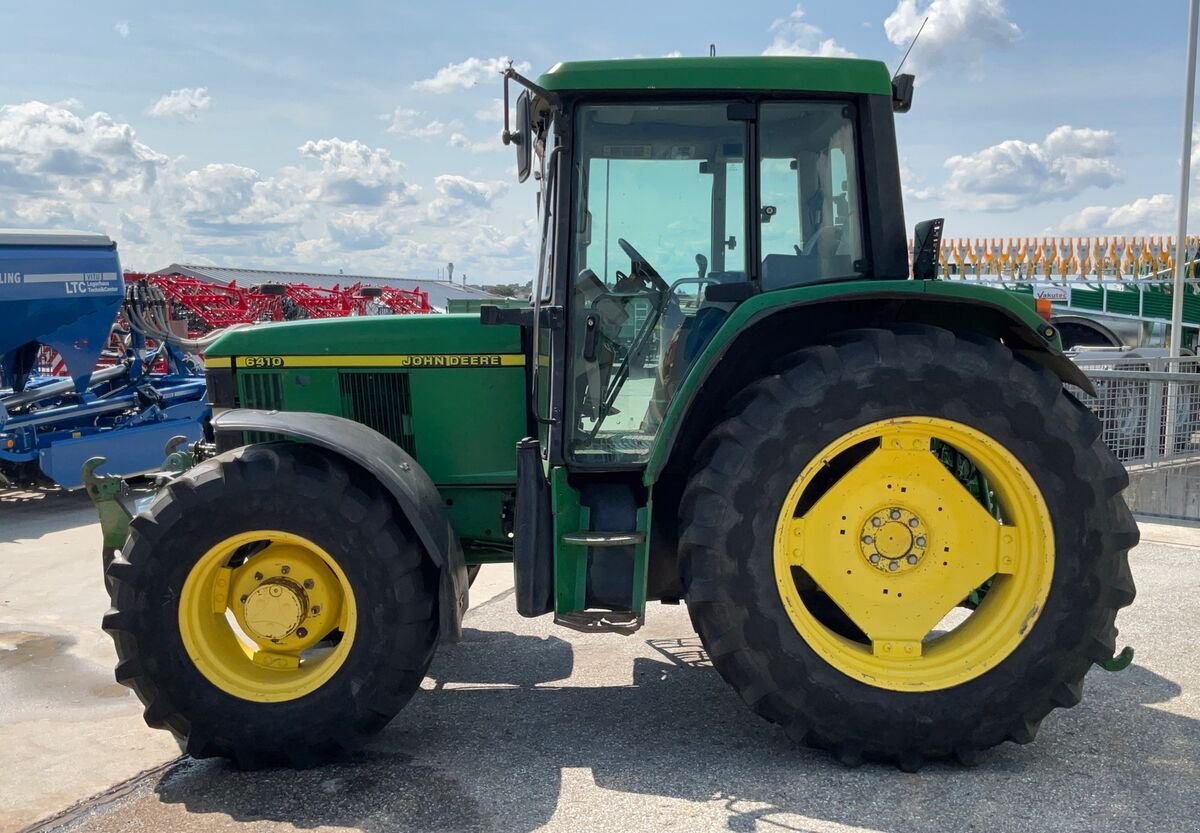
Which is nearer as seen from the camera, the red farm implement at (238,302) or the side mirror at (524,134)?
the side mirror at (524,134)

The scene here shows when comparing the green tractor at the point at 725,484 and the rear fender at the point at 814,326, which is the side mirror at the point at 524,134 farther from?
the rear fender at the point at 814,326

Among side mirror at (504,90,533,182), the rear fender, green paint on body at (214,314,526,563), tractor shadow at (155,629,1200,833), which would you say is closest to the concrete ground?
tractor shadow at (155,629,1200,833)

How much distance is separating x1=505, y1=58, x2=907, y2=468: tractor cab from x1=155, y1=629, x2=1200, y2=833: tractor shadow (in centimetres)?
108

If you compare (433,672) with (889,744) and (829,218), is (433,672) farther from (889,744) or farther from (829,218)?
(829,218)

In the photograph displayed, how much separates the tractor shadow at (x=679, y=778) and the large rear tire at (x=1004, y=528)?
0.21 metres

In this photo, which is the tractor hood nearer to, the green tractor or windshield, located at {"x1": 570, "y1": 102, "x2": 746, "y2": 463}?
the green tractor

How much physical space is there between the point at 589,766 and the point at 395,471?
1239 millimetres

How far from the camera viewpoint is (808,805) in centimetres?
307

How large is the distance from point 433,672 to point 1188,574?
4.60 m

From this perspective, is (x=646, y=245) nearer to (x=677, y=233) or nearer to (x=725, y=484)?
(x=677, y=233)

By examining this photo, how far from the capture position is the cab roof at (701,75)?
338 cm

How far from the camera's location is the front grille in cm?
413

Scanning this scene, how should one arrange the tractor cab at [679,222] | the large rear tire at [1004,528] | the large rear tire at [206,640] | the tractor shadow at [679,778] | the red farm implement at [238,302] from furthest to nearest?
the red farm implement at [238,302] → the tractor cab at [679,222] → the large rear tire at [206,640] → the large rear tire at [1004,528] → the tractor shadow at [679,778]

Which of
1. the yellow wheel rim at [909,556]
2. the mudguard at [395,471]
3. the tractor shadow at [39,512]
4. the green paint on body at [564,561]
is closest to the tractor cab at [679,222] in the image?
the green paint on body at [564,561]
